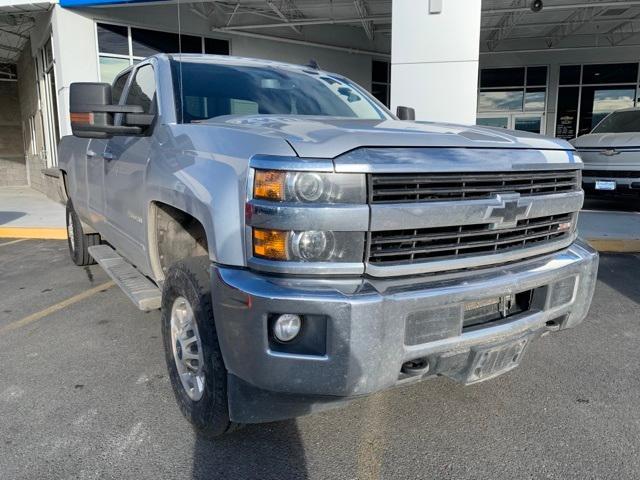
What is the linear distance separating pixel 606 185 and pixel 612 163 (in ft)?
1.21

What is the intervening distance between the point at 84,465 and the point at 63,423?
1.59 feet

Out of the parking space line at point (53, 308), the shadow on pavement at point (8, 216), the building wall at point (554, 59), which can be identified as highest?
the building wall at point (554, 59)

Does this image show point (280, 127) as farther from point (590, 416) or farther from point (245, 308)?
point (590, 416)

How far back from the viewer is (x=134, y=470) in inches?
98.2

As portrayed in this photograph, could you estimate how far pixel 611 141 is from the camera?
9.19 meters

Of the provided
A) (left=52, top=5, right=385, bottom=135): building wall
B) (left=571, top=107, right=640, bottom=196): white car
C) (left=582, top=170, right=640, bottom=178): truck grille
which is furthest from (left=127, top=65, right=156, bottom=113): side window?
(left=52, top=5, right=385, bottom=135): building wall

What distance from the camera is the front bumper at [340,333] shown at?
205cm

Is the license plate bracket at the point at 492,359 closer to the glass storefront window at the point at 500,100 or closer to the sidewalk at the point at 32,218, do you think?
the sidewalk at the point at 32,218

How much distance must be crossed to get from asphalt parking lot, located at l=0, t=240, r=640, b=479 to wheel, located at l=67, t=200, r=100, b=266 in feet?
6.51

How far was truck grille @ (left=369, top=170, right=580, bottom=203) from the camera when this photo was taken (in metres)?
2.18

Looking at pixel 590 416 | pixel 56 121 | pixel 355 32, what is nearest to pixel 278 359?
pixel 590 416

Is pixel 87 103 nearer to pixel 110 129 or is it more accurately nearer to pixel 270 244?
pixel 110 129

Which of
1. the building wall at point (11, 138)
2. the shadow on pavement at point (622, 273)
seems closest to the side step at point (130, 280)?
the shadow on pavement at point (622, 273)

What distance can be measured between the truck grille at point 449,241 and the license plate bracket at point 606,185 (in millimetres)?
7170
